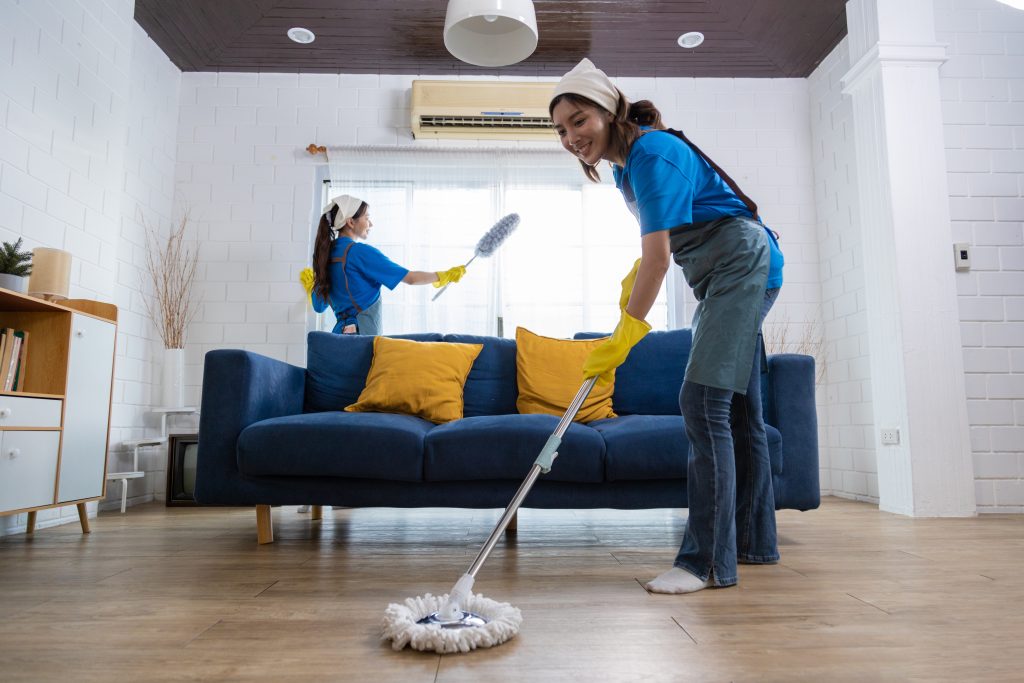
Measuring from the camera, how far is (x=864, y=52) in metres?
3.40

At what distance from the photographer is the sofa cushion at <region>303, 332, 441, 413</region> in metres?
2.71

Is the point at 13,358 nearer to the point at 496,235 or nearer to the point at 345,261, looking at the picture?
the point at 345,261

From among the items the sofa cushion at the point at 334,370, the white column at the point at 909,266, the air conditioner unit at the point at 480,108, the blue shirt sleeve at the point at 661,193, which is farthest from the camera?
the air conditioner unit at the point at 480,108

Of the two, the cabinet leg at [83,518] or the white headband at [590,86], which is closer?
the white headband at [590,86]

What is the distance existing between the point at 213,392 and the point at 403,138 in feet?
8.72

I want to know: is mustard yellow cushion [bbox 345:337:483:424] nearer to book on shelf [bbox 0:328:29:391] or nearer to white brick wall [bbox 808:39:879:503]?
book on shelf [bbox 0:328:29:391]

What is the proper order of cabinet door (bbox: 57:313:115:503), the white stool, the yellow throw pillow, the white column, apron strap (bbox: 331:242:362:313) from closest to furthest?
cabinet door (bbox: 57:313:115:503) → the yellow throw pillow → the white column → the white stool → apron strap (bbox: 331:242:362:313)

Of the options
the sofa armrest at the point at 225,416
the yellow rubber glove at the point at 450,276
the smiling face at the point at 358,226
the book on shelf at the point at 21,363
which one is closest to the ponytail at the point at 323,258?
the smiling face at the point at 358,226

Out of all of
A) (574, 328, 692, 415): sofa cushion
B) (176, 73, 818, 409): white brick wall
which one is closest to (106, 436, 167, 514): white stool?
(176, 73, 818, 409): white brick wall

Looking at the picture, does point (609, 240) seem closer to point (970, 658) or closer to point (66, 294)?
point (66, 294)

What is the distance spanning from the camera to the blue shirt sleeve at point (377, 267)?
11.5 feet

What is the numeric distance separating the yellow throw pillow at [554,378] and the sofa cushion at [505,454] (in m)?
0.43

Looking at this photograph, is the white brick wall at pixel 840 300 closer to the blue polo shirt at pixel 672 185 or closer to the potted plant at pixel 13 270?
the blue polo shirt at pixel 672 185

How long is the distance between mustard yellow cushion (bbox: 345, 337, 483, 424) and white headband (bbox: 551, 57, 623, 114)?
1320 millimetres
